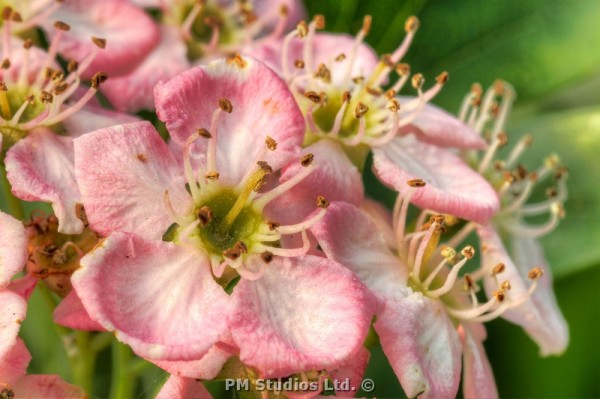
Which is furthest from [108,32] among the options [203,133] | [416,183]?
[416,183]

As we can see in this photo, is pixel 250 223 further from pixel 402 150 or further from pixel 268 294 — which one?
pixel 402 150

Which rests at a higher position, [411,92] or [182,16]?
[182,16]

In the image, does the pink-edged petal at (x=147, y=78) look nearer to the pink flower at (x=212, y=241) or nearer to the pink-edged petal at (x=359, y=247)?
the pink flower at (x=212, y=241)

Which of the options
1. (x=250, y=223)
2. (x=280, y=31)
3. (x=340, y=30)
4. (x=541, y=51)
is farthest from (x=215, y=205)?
(x=541, y=51)

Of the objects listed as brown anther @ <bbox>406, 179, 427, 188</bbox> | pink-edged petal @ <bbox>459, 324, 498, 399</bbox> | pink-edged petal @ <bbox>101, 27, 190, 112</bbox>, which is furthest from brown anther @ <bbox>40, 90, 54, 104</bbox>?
pink-edged petal @ <bbox>459, 324, 498, 399</bbox>

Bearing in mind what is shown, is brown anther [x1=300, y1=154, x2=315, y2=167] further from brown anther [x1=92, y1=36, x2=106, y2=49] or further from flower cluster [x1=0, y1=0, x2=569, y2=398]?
brown anther [x1=92, y1=36, x2=106, y2=49]

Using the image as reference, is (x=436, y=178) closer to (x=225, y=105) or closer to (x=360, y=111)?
(x=360, y=111)
